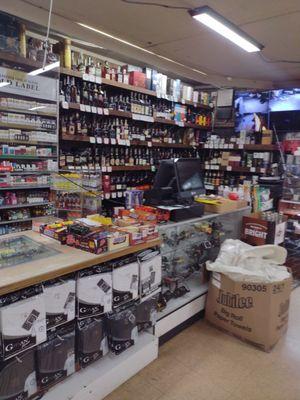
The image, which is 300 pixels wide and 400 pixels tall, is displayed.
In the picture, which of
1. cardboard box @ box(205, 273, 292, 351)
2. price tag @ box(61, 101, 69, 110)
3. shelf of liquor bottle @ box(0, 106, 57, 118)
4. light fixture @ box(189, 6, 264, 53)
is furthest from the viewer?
price tag @ box(61, 101, 69, 110)

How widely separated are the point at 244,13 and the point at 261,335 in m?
2.99

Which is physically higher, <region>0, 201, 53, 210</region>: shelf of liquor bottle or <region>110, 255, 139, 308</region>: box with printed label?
<region>0, 201, 53, 210</region>: shelf of liquor bottle

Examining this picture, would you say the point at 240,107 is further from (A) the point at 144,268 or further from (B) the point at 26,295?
(B) the point at 26,295

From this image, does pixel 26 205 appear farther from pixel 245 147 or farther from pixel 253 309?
pixel 245 147

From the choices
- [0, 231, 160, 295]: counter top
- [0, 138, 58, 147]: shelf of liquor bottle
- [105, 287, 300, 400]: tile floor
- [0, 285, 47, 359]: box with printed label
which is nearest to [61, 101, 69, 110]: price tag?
[0, 138, 58, 147]: shelf of liquor bottle

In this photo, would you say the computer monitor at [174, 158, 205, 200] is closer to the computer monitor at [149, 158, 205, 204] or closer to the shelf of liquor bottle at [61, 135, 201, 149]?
the computer monitor at [149, 158, 205, 204]

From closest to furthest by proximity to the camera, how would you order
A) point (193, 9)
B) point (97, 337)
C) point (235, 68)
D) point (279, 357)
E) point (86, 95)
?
1. point (97, 337)
2. point (279, 357)
3. point (193, 9)
4. point (86, 95)
5. point (235, 68)

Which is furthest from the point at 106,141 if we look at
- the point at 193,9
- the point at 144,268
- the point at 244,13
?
the point at 144,268

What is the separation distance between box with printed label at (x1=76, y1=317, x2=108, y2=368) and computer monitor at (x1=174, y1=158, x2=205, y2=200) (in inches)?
48.7

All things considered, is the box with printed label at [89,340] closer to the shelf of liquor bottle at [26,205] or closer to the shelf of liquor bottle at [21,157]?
the shelf of liquor bottle at [26,205]

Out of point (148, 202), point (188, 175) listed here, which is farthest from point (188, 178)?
point (148, 202)

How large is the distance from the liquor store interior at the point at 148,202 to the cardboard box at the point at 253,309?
0.01m

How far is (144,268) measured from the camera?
208cm

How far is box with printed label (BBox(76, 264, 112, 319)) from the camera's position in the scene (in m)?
1.72
